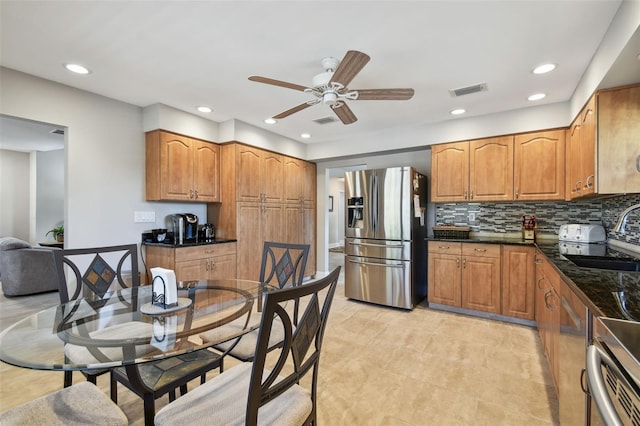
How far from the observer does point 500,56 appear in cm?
225

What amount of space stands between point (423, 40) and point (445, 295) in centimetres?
282

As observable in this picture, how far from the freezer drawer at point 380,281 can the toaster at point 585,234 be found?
1642mm

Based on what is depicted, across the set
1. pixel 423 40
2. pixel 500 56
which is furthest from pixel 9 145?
pixel 500 56

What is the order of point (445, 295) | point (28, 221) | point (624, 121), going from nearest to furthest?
point (624, 121) → point (445, 295) → point (28, 221)

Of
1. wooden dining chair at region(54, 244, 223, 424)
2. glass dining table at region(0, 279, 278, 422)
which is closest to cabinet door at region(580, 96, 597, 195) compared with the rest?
glass dining table at region(0, 279, 278, 422)

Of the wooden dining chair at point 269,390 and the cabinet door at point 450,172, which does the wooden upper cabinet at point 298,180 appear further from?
the wooden dining chair at point 269,390

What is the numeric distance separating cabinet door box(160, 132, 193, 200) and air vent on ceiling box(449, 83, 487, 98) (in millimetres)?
3064

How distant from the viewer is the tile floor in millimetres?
1775

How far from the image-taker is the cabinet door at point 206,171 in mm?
3695

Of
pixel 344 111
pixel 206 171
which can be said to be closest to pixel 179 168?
pixel 206 171

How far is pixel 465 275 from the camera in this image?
345 centimetres

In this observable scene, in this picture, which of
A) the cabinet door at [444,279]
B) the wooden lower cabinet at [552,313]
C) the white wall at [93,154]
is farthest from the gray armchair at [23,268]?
the wooden lower cabinet at [552,313]

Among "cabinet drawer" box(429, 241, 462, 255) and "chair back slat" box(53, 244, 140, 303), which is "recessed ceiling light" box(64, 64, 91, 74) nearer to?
"chair back slat" box(53, 244, 140, 303)

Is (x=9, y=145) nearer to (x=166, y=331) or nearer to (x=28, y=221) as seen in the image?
(x=28, y=221)
